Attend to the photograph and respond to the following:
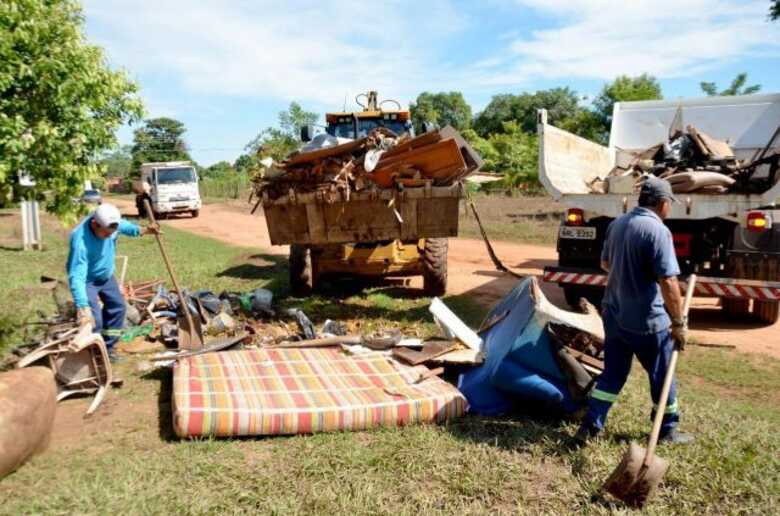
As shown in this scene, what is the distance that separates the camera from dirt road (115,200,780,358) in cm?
672

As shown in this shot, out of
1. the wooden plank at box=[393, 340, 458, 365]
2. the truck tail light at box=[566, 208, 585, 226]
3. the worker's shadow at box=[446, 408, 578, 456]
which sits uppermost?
the truck tail light at box=[566, 208, 585, 226]

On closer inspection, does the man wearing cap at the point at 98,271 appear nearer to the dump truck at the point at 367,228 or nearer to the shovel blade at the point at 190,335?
the shovel blade at the point at 190,335

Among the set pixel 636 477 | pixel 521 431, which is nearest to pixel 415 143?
pixel 521 431

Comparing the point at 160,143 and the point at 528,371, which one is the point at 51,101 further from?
the point at 160,143

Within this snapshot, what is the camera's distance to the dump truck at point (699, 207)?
636 centimetres

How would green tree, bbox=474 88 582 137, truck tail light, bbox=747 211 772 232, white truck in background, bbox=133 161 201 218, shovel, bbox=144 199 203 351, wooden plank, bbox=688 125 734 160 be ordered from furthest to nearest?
green tree, bbox=474 88 582 137 < white truck in background, bbox=133 161 201 218 < wooden plank, bbox=688 125 734 160 < truck tail light, bbox=747 211 772 232 < shovel, bbox=144 199 203 351

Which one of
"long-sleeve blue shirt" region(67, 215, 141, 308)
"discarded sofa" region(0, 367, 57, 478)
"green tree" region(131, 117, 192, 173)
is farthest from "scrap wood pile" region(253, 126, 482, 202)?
"green tree" region(131, 117, 192, 173)

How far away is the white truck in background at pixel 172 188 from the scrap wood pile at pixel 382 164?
20059 millimetres

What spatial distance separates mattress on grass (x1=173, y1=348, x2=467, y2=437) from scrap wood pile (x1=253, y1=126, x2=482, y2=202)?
2.09 metres

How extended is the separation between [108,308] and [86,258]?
750 mm

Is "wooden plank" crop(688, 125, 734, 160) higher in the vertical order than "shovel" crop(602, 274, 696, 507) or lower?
higher

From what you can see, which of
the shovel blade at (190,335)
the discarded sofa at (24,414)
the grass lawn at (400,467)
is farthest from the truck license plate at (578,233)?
the discarded sofa at (24,414)

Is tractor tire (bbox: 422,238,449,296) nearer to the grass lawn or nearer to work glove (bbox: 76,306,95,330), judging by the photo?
the grass lawn

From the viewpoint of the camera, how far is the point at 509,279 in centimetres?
Result: 1007
